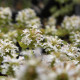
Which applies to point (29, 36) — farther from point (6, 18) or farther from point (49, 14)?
point (49, 14)

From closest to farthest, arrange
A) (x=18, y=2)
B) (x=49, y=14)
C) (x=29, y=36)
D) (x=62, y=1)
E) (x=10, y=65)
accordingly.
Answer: (x=10, y=65) < (x=29, y=36) < (x=18, y=2) < (x=62, y=1) < (x=49, y=14)

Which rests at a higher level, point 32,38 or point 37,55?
point 32,38

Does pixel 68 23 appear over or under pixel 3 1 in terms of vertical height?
under

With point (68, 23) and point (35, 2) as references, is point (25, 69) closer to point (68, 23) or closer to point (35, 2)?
point (68, 23)

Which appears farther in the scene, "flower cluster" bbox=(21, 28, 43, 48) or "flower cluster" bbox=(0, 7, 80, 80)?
"flower cluster" bbox=(21, 28, 43, 48)

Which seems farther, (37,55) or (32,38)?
(32,38)

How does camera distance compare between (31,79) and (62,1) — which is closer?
(31,79)

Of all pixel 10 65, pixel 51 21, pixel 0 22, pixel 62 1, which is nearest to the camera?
pixel 10 65

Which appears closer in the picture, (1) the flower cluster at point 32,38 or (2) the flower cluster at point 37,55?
(2) the flower cluster at point 37,55

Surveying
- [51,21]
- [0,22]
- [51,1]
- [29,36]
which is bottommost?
[29,36]

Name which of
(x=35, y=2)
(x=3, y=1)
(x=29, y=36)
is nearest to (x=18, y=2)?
(x=3, y=1)
